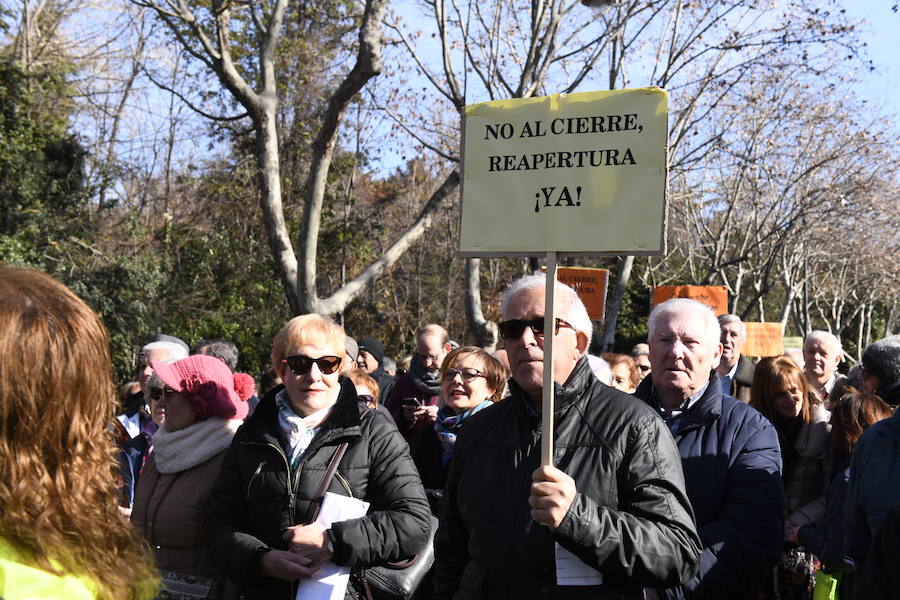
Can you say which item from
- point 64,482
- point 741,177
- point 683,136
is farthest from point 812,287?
point 64,482

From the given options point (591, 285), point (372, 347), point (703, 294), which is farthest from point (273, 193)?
point (703, 294)

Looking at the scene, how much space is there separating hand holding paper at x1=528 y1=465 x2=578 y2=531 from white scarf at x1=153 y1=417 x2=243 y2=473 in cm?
180

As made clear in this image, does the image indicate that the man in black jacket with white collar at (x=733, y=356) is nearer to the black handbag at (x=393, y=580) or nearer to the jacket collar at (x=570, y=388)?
the black handbag at (x=393, y=580)

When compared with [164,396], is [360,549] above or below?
below

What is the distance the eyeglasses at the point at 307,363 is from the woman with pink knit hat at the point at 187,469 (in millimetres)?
495

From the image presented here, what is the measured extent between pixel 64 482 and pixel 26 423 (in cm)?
13

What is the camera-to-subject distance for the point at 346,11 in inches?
561

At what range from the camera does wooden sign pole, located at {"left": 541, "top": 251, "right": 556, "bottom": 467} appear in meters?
2.58

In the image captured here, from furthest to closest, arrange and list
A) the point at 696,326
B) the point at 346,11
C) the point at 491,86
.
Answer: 1. the point at 346,11
2. the point at 491,86
3. the point at 696,326

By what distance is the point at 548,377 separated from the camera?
2650mm

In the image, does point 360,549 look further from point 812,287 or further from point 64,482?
point 812,287

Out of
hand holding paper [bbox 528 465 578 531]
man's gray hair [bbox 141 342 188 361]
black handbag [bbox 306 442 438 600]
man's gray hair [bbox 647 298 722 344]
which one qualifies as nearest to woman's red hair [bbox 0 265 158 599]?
hand holding paper [bbox 528 465 578 531]

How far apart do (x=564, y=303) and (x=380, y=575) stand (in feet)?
4.44

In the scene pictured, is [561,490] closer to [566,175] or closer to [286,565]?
[566,175]
